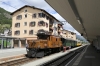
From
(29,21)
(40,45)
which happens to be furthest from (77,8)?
(29,21)

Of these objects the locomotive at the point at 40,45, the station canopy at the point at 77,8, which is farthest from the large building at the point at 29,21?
the station canopy at the point at 77,8

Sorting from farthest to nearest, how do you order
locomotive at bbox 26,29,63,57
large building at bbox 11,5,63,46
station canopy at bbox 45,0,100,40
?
large building at bbox 11,5,63,46
locomotive at bbox 26,29,63,57
station canopy at bbox 45,0,100,40

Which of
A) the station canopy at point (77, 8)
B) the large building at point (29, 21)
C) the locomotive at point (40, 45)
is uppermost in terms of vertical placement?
the large building at point (29, 21)

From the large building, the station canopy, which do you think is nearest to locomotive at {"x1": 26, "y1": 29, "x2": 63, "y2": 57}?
the station canopy

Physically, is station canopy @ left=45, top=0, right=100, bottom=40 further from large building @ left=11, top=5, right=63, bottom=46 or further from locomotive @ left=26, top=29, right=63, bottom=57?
large building @ left=11, top=5, right=63, bottom=46

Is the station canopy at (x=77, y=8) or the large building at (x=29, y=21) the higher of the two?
the large building at (x=29, y=21)

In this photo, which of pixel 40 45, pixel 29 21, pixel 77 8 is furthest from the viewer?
pixel 29 21

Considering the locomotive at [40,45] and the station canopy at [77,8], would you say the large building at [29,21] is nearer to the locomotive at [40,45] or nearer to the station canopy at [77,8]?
the locomotive at [40,45]

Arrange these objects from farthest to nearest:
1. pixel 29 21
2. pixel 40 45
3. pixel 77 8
Result: pixel 29 21 → pixel 40 45 → pixel 77 8

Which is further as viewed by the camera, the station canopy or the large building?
the large building

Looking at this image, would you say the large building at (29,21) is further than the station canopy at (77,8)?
Yes

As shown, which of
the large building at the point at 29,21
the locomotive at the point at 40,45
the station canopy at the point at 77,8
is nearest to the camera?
the station canopy at the point at 77,8

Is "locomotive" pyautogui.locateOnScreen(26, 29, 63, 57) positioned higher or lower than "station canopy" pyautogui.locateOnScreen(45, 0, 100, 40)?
lower

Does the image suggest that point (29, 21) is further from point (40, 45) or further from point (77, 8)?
point (77, 8)
